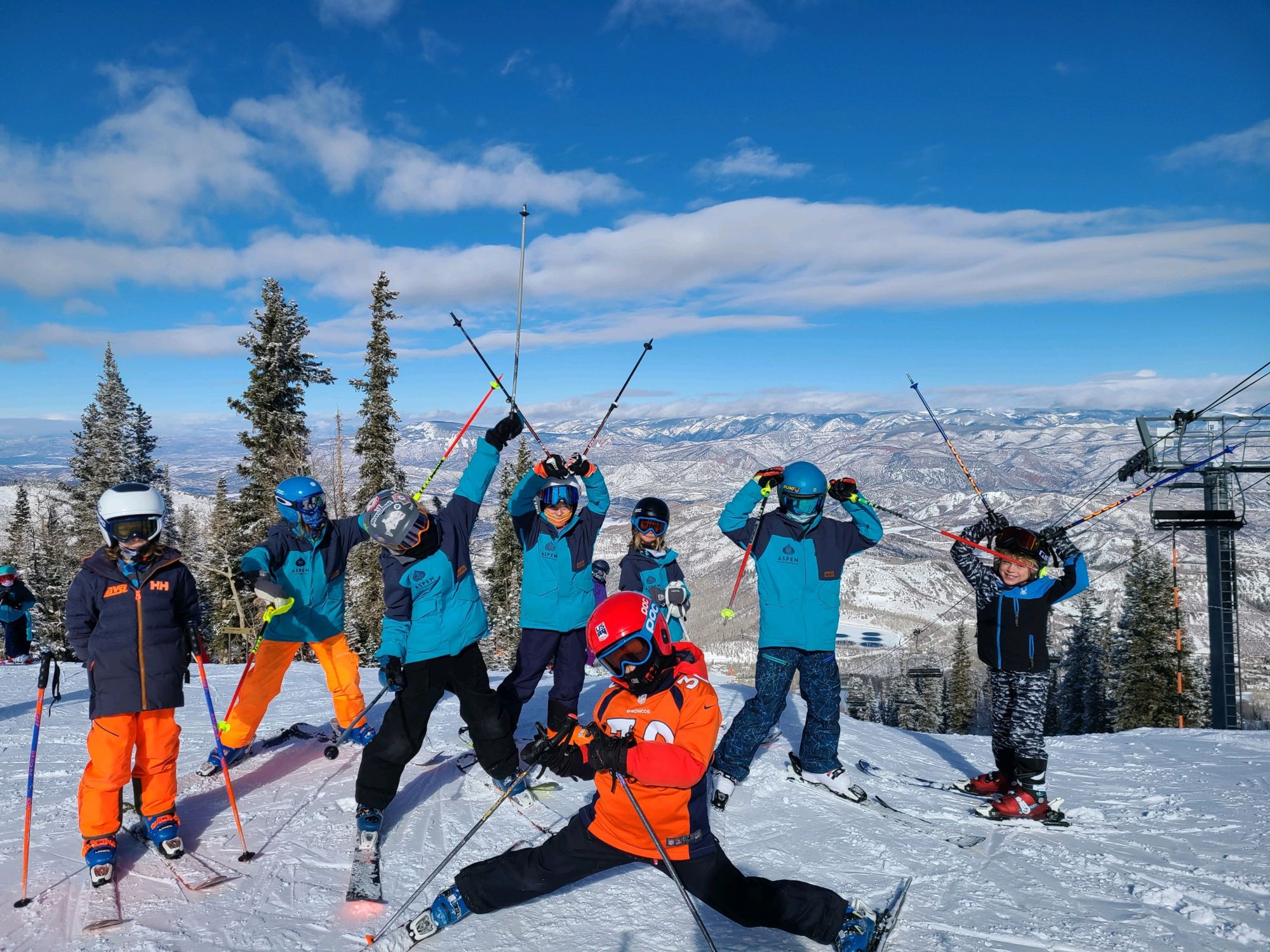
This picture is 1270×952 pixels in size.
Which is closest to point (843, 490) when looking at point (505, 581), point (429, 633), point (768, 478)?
point (768, 478)

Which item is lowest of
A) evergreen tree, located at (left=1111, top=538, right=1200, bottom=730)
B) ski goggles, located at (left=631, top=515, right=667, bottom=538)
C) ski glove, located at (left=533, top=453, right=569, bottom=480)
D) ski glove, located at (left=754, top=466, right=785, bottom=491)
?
evergreen tree, located at (left=1111, top=538, right=1200, bottom=730)

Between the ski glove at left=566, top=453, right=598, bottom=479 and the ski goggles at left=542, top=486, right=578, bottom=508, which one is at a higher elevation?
the ski glove at left=566, top=453, right=598, bottom=479

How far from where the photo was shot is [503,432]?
5910 millimetres

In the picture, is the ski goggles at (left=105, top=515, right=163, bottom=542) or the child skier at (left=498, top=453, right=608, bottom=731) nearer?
the ski goggles at (left=105, top=515, right=163, bottom=542)

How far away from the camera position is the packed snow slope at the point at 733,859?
3.74m

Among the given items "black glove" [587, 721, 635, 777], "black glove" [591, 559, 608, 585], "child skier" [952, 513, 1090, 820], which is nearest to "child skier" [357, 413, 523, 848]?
"black glove" [587, 721, 635, 777]

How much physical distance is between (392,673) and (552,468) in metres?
2.20

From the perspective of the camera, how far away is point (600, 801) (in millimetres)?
3762

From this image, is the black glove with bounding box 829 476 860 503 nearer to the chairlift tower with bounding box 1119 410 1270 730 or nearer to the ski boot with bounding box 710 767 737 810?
the ski boot with bounding box 710 767 737 810

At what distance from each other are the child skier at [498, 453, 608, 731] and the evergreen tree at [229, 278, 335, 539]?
57.6 ft

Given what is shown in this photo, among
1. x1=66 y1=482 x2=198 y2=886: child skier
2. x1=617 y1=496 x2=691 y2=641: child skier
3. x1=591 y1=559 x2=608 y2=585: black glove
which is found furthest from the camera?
x1=591 y1=559 x2=608 y2=585: black glove

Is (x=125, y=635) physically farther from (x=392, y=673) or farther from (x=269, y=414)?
(x=269, y=414)

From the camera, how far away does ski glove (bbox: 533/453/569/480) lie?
601 cm

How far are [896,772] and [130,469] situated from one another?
114 ft
